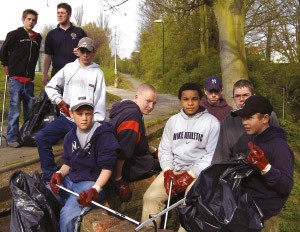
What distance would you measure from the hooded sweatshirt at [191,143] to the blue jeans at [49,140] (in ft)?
3.92

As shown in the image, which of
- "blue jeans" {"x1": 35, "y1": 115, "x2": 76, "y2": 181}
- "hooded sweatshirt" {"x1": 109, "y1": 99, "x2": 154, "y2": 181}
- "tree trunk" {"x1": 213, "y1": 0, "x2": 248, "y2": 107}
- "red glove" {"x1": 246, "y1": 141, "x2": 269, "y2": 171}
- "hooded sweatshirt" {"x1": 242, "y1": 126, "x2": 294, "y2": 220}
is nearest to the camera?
"red glove" {"x1": 246, "y1": 141, "x2": 269, "y2": 171}

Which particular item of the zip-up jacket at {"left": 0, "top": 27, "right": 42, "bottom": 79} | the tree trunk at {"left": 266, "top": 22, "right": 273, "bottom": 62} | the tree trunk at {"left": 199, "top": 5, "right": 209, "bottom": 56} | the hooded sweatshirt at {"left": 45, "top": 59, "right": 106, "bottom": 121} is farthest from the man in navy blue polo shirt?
the tree trunk at {"left": 266, "top": 22, "right": 273, "bottom": 62}

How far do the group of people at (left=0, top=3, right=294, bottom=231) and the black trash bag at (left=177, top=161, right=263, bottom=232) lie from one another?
0.64 feet

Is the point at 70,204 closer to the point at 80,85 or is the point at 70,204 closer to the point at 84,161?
the point at 84,161

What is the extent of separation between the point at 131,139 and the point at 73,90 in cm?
115

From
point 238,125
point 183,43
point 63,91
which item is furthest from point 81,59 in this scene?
point 183,43

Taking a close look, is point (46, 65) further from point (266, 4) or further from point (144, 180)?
point (266, 4)

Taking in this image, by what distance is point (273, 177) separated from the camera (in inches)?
118

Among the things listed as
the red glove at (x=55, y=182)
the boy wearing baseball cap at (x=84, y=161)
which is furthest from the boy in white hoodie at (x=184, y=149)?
the red glove at (x=55, y=182)

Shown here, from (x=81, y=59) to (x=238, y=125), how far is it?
2.16m

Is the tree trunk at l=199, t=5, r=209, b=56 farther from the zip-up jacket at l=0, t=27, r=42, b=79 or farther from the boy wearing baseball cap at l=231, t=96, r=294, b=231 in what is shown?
the boy wearing baseball cap at l=231, t=96, r=294, b=231

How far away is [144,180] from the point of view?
492 centimetres

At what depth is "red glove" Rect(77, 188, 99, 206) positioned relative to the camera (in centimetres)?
355

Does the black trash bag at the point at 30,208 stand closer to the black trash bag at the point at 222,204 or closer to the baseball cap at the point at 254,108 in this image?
the black trash bag at the point at 222,204
